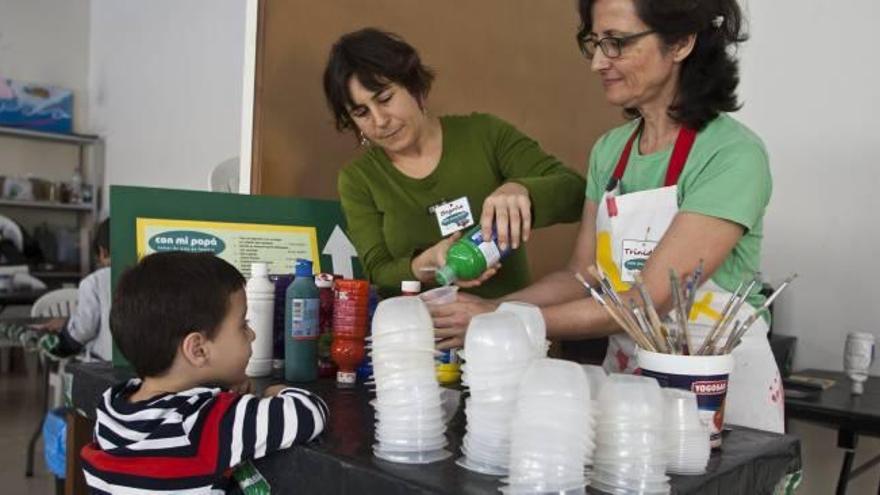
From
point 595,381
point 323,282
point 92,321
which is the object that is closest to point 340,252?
point 323,282

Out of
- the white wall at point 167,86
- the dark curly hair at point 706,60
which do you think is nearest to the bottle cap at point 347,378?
the dark curly hair at point 706,60

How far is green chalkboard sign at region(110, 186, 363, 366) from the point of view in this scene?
1419mm

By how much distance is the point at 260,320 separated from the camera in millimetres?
1263

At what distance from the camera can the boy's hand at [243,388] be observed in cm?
110

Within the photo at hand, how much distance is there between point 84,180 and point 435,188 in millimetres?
5745

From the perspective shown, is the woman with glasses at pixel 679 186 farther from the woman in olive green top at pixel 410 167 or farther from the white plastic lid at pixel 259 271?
the white plastic lid at pixel 259 271

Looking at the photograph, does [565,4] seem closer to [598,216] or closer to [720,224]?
[598,216]

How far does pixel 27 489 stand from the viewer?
10.1ft

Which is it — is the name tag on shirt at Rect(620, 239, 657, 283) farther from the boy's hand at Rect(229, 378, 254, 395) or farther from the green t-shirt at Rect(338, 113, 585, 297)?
the boy's hand at Rect(229, 378, 254, 395)

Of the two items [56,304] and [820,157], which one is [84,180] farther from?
[820,157]

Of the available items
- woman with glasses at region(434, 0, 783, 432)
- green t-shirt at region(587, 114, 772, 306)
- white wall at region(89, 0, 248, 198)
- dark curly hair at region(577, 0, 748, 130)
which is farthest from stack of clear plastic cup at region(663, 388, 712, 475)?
white wall at region(89, 0, 248, 198)

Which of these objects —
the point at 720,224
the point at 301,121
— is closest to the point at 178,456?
the point at 720,224

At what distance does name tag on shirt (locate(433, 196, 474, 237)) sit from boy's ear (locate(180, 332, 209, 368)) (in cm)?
51

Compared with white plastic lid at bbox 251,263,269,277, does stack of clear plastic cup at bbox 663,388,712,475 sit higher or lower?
lower
